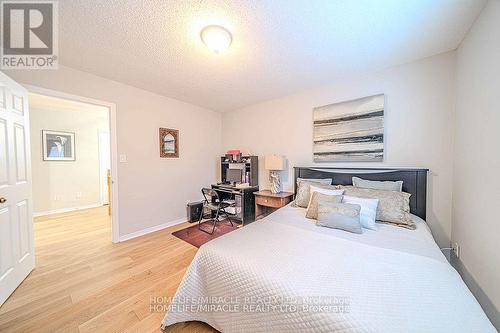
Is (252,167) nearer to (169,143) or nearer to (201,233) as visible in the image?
(201,233)

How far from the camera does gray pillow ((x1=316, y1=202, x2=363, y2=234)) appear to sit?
66.1 inches

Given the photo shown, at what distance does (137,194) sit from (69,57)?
1.92 metres

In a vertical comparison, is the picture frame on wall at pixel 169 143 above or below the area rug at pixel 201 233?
above

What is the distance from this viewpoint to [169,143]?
11.2 ft

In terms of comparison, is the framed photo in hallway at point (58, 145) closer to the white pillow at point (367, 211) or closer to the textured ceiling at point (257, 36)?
the textured ceiling at point (257, 36)

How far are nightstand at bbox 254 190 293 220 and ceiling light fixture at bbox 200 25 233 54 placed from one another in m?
2.15

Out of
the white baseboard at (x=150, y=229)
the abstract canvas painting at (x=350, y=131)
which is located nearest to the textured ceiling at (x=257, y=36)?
the abstract canvas painting at (x=350, y=131)

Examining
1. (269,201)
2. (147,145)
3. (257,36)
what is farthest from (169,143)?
(257,36)

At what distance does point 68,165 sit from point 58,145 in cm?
48

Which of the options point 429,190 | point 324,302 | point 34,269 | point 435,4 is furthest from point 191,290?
point 435,4

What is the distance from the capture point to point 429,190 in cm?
212

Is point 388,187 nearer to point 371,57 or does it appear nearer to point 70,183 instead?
point 371,57

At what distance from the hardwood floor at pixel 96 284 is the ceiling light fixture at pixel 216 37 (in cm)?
232

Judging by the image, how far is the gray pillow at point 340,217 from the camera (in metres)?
1.68
